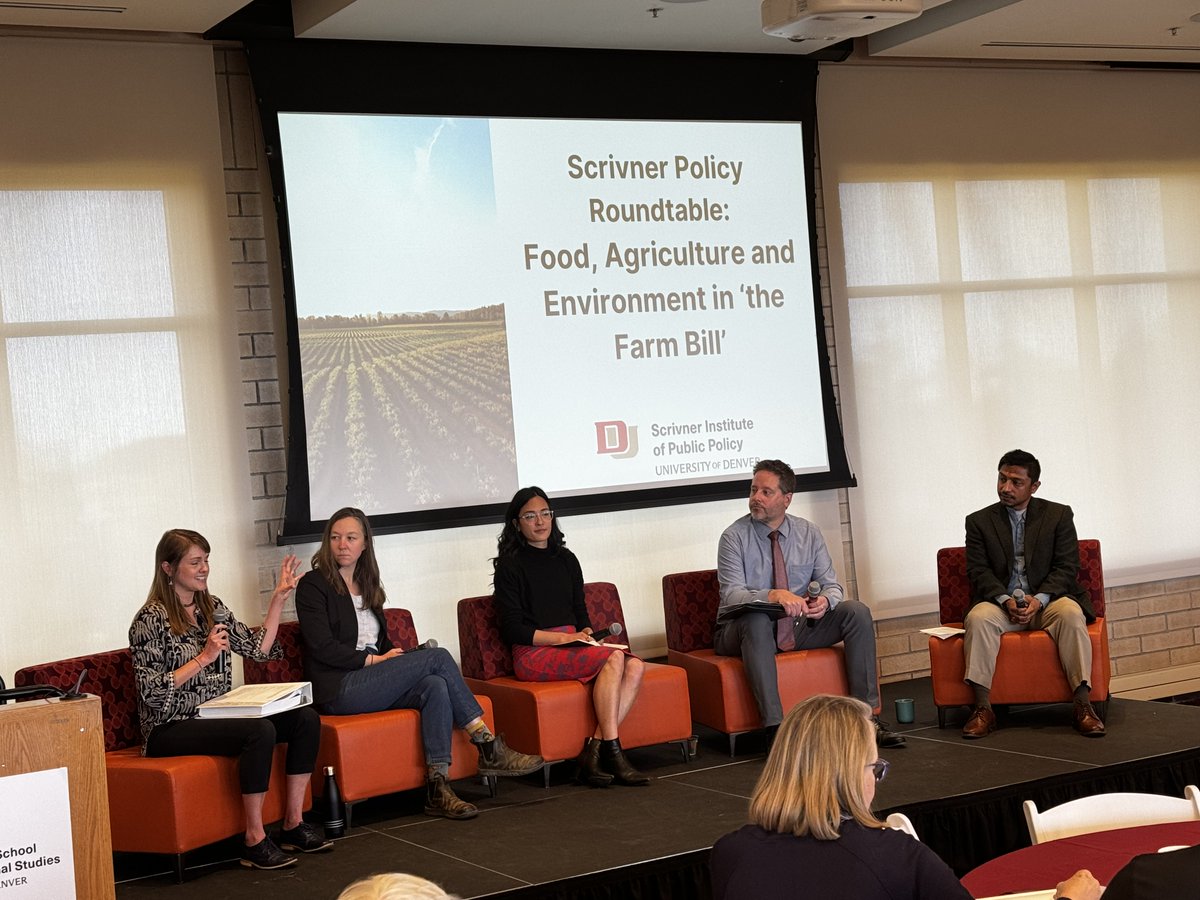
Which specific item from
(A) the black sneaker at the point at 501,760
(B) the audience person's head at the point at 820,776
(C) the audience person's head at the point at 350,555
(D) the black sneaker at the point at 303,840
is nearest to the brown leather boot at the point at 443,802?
(A) the black sneaker at the point at 501,760

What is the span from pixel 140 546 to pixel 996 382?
449 centimetres

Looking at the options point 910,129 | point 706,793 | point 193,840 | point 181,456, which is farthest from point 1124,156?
point 193,840

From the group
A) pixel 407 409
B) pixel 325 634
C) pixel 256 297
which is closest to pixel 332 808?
pixel 325 634

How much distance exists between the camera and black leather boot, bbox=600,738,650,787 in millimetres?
5270

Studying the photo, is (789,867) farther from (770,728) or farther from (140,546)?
(140,546)

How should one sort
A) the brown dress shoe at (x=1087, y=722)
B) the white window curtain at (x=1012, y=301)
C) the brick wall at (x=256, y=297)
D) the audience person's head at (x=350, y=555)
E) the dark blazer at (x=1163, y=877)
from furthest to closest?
the white window curtain at (x=1012, y=301)
the brick wall at (x=256, y=297)
the brown dress shoe at (x=1087, y=722)
the audience person's head at (x=350, y=555)
the dark blazer at (x=1163, y=877)

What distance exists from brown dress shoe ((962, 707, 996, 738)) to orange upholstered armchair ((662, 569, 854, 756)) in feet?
1.67

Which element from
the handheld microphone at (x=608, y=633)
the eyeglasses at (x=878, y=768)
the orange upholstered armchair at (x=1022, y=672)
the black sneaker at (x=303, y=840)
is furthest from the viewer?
the orange upholstered armchair at (x=1022, y=672)

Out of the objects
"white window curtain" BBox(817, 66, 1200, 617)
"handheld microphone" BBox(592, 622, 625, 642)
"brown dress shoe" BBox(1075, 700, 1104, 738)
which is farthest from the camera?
"white window curtain" BBox(817, 66, 1200, 617)

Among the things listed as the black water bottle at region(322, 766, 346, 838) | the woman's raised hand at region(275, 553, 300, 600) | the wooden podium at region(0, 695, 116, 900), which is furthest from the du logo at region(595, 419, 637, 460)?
the wooden podium at region(0, 695, 116, 900)

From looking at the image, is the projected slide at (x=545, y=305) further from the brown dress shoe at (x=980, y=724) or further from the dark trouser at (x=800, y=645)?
the brown dress shoe at (x=980, y=724)

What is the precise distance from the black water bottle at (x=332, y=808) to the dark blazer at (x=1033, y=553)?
2.83m

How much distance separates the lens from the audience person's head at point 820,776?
7.49 feet

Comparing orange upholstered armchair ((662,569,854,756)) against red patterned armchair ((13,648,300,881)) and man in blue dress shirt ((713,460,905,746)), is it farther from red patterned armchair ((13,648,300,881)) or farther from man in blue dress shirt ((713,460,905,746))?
red patterned armchair ((13,648,300,881))
